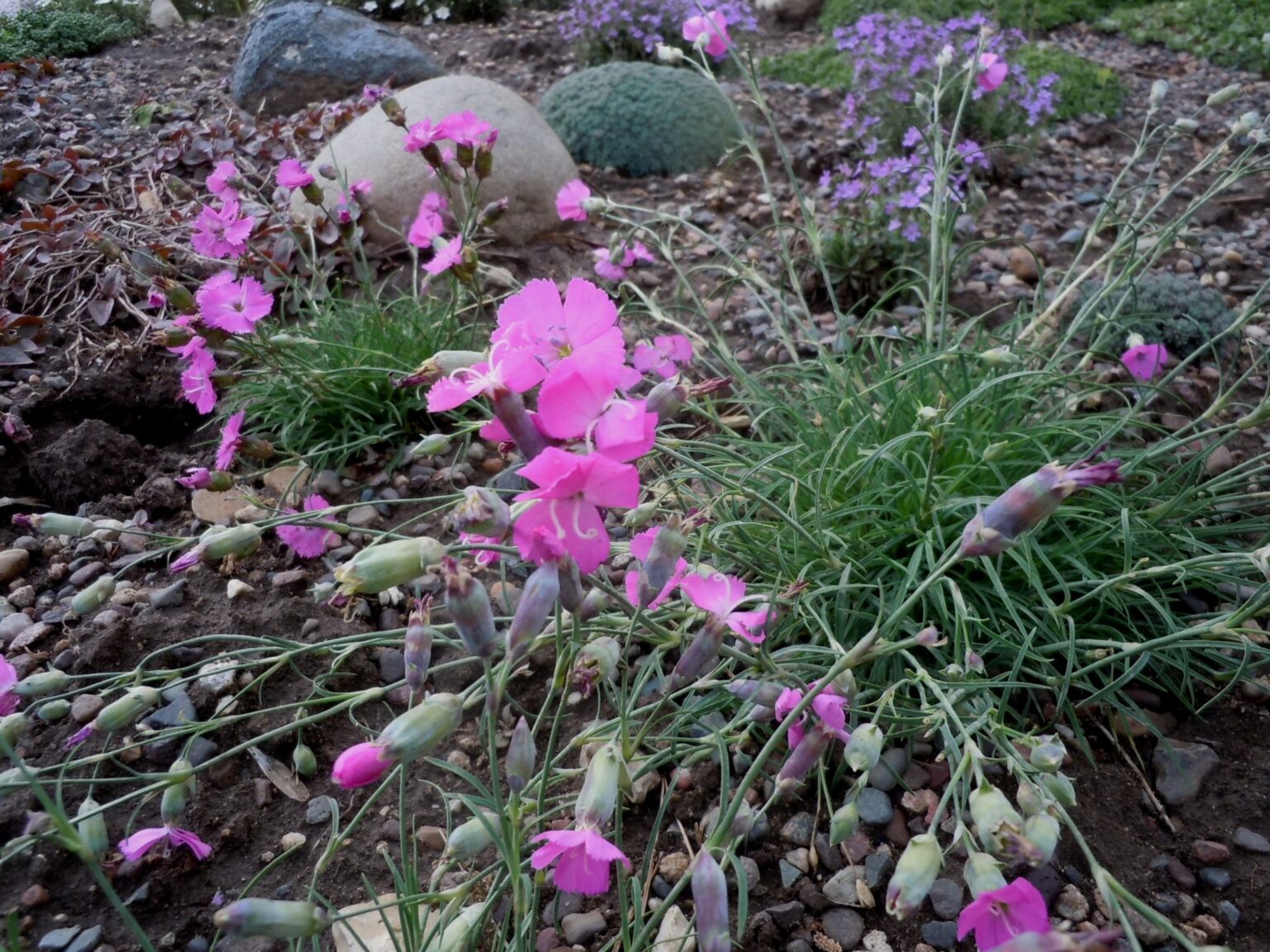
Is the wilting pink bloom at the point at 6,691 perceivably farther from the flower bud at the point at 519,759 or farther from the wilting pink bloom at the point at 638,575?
the wilting pink bloom at the point at 638,575

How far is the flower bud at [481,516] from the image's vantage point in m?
0.88

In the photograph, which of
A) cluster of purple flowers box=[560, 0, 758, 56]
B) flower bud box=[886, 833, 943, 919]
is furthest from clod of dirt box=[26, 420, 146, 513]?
cluster of purple flowers box=[560, 0, 758, 56]

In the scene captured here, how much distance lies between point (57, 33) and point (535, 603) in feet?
23.0

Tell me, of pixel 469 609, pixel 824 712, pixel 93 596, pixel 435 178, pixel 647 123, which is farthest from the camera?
pixel 647 123

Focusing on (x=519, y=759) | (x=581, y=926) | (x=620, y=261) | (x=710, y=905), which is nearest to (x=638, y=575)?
(x=519, y=759)

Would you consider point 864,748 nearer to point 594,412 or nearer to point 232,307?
point 594,412

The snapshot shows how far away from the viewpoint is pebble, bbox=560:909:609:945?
146 centimetres

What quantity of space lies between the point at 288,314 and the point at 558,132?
1.88 m

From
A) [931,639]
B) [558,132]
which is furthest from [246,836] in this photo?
[558,132]

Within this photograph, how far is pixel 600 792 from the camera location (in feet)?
3.23

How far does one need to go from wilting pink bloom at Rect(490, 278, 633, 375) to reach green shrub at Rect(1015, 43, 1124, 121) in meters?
4.34

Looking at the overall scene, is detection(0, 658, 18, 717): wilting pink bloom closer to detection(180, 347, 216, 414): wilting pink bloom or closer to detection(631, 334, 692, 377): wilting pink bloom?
detection(180, 347, 216, 414): wilting pink bloom

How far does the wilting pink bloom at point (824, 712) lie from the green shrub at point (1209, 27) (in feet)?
19.7

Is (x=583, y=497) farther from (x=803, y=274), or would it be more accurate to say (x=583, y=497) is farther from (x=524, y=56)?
(x=524, y=56)
